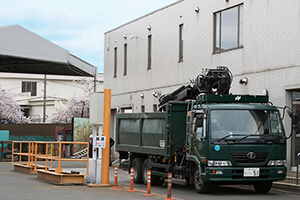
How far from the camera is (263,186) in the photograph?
16109 millimetres

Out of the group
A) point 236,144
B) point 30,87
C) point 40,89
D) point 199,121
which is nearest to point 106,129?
point 199,121

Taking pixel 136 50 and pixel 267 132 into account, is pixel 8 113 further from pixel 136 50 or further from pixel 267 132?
pixel 267 132

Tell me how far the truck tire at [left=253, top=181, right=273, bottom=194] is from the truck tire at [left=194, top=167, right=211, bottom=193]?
1.70 metres

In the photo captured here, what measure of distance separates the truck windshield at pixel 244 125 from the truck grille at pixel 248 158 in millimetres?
392

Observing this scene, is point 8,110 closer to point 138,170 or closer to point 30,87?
point 30,87

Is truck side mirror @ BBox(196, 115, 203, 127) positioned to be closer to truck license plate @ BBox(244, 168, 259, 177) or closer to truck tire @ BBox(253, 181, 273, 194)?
truck license plate @ BBox(244, 168, 259, 177)

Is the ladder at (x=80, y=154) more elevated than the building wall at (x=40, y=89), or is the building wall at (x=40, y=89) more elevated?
the building wall at (x=40, y=89)

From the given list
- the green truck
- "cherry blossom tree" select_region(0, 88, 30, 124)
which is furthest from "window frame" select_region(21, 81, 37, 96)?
the green truck

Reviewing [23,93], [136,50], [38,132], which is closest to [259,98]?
[136,50]

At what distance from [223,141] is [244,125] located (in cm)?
81

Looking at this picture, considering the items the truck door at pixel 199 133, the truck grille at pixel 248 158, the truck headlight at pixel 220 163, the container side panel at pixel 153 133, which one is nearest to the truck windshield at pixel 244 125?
the truck door at pixel 199 133

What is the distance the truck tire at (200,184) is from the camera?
15.4m

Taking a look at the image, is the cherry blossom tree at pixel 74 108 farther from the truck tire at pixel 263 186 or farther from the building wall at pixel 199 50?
the truck tire at pixel 263 186

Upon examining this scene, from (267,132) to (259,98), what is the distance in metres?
1.29
